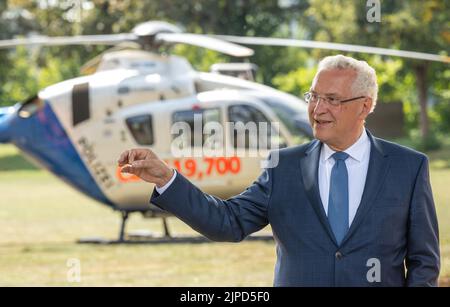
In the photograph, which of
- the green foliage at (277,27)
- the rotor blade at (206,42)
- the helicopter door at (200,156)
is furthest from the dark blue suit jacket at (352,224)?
the green foliage at (277,27)

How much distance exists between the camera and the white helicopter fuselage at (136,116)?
1725 cm

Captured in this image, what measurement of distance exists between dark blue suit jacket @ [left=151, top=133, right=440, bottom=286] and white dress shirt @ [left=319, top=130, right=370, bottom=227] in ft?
0.13

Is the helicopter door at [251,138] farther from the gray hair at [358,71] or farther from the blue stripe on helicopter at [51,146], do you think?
the gray hair at [358,71]

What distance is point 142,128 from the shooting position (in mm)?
17562

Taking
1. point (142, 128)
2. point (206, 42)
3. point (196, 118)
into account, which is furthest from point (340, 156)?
point (142, 128)

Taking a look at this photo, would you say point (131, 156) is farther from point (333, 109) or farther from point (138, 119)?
point (138, 119)

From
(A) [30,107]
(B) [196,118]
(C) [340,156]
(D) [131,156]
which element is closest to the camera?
(D) [131,156]

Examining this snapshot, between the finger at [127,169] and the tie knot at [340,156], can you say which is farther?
the tie knot at [340,156]

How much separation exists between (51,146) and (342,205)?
13665 millimetres

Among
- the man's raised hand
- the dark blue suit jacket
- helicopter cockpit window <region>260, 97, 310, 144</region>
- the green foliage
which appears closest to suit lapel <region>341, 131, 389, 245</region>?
the dark blue suit jacket

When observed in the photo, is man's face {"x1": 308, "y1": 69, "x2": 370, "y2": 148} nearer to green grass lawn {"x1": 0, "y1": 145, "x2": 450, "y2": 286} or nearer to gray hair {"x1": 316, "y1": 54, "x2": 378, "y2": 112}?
gray hair {"x1": 316, "y1": 54, "x2": 378, "y2": 112}

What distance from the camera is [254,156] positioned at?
17.2 metres

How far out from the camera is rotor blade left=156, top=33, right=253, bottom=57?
1479 centimetres

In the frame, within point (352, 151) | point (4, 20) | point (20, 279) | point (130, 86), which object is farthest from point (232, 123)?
point (4, 20)
